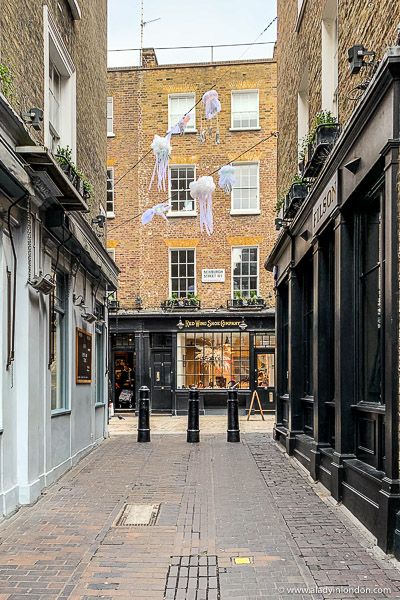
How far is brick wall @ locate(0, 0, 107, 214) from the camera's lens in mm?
7707

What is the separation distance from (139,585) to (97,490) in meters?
3.75

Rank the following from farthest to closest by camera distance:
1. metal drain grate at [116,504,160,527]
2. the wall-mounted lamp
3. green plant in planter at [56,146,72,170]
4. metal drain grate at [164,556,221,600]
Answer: green plant in planter at [56,146,72,170]
the wall-mounted lamp
metal drain grate at [116,504,160,527]
metal drain grate at [164,556,221,600]

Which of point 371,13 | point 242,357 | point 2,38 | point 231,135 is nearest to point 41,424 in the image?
point 2,38

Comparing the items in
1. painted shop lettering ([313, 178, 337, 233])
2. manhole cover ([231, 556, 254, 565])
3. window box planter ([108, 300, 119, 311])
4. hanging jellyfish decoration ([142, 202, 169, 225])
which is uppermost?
hanging jellyfish decoration ([142, 202, 169, 225])

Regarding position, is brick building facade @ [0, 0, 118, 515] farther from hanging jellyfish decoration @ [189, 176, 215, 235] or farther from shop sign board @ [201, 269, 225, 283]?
shop sign board @ [201, 269, 225, 283]

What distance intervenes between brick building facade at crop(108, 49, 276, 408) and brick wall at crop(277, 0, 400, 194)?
8.09 meters

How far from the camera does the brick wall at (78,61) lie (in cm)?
771

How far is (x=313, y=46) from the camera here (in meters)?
10.7

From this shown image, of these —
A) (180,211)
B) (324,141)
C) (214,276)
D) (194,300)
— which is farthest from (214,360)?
(324,141)

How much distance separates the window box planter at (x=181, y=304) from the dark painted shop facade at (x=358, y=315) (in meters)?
11.8

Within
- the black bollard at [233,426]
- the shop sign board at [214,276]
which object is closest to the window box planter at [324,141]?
the black bollard at [233,426]

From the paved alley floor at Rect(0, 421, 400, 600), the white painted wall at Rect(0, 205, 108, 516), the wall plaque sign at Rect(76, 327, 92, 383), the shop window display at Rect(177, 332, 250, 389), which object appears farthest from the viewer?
the shop window display at Rect(177, 332, 250, 389)

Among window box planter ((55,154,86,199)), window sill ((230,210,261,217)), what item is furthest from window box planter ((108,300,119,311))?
window box planter ((55,154,86,199))

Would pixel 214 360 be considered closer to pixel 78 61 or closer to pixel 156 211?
pixel 156 211
